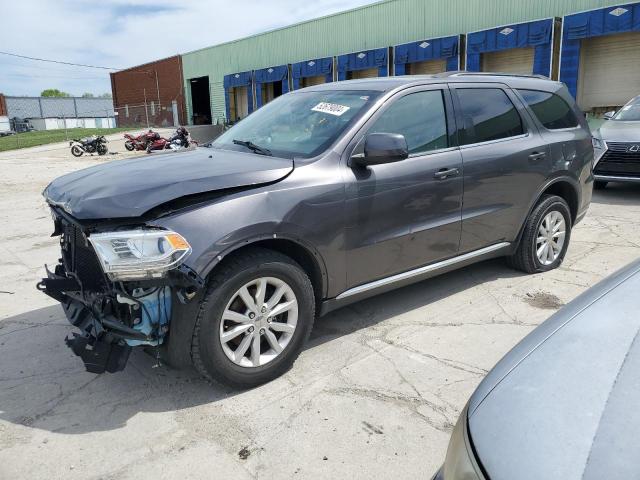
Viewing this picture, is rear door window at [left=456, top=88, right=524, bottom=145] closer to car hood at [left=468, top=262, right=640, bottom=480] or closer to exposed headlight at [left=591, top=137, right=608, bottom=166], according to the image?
car hood at [left=468, top=262, right=640, bottom=480]

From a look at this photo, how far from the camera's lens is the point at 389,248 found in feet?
12.0

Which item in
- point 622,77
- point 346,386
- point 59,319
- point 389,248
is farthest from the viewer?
point 622,77

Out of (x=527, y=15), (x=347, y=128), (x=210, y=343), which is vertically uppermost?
(x=527, y=15)

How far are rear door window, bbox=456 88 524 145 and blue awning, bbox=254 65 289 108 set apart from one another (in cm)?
2573

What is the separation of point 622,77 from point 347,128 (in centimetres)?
1658

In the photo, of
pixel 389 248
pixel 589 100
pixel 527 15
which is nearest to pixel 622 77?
pixel 589 100

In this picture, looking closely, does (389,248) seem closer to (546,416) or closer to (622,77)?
(546,416)

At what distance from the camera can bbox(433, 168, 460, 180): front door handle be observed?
3.90m

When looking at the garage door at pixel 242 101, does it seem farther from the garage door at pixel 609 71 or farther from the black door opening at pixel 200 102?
the garage door at pixel 609 71

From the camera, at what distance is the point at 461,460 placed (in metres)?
1.50

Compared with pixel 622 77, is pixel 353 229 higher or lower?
lower

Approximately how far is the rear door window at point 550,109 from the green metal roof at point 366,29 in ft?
45.9

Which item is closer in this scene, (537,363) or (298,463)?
(537,363)

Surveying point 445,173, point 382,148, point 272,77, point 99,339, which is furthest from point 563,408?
point 272,77
